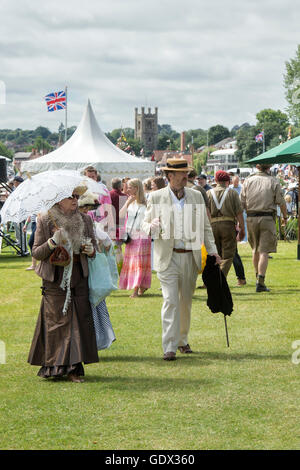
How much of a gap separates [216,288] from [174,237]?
2.62 ft

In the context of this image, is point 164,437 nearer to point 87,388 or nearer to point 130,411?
point 130,411

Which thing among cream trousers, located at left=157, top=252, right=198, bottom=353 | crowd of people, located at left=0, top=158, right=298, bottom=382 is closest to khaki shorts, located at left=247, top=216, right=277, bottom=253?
crowd of people, located at left=0, top=158, right=298, bottom=382

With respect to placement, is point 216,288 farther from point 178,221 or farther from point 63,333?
point 63,333

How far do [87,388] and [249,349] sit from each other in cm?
221

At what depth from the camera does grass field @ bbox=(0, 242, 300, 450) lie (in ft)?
17.6

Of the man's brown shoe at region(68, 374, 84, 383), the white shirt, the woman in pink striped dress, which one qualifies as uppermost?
the white shirt

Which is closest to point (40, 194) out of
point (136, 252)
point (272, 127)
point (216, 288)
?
point (216, 288)

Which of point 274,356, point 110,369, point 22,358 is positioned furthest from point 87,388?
point 274,356

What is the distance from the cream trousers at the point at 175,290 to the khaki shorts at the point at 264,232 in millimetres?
4797

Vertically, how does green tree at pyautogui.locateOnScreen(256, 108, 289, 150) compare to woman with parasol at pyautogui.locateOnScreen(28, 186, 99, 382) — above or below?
above

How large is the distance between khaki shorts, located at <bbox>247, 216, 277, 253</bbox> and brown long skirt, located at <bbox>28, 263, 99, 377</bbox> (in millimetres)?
6051

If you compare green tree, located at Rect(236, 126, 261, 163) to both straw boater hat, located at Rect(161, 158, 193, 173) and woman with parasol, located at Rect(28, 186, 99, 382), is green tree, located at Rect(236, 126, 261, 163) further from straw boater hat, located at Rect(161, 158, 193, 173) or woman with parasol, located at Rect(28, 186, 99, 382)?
woman with parasol, located at Rect(28, 186, 99, 382)

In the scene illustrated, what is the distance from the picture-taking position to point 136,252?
12820 mm

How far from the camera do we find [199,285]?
13953mm
